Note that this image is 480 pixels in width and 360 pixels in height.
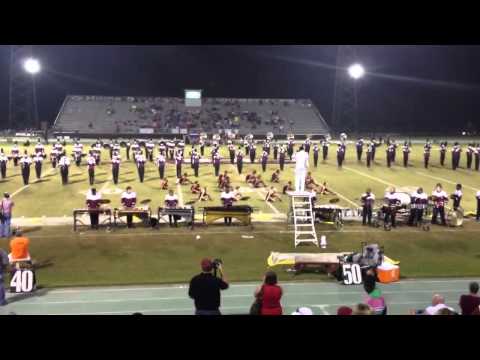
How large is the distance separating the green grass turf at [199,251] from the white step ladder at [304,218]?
0.34m

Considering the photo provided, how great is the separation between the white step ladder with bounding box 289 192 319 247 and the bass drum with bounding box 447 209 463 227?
4.80 m

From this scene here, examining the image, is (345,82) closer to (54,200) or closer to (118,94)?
(118,94)

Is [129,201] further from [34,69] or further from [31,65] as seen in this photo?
[31,65]

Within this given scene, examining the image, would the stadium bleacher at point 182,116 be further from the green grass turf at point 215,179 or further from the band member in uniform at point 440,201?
the band member in uniform at point 440,201

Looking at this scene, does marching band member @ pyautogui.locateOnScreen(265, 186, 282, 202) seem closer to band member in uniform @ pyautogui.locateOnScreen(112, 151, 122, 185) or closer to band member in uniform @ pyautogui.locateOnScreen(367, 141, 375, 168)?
band member in uniform @ pyautogui.locateOnScreen(112, 151, 122, 185)

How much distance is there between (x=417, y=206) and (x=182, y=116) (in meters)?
42.7

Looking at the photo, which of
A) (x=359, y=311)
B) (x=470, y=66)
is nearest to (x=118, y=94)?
(x=470, y=66)

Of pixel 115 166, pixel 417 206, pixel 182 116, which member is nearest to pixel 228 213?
pixel 417 206

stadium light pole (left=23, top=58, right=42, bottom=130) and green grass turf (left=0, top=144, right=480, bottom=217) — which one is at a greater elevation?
stadium light pole (left=23, top=58, right=42, bottom=130)

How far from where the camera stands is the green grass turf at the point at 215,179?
2169 centimetres

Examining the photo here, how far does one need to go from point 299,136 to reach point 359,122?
303 inches

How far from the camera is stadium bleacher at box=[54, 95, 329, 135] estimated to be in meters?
55.8

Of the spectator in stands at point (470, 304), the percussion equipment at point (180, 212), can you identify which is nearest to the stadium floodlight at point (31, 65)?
the percussion equipment at point (180, 212)

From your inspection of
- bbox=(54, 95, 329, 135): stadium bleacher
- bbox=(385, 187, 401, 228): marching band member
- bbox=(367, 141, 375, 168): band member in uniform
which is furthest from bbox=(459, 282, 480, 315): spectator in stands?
bbox=(54, 95, 329, 135): stadium bleacher
